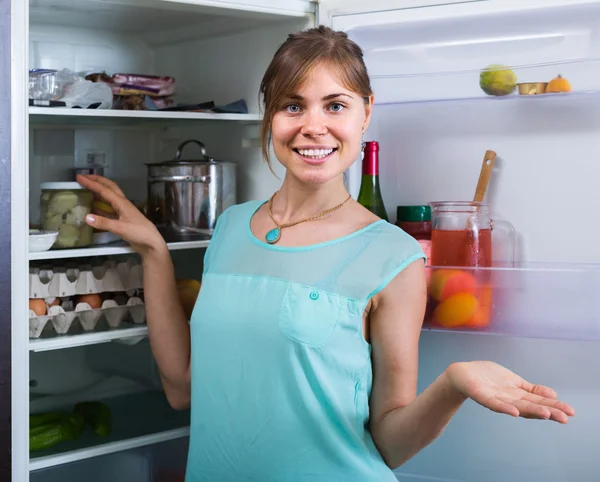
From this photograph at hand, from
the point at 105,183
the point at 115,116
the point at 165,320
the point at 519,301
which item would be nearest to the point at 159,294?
the point at 165,320

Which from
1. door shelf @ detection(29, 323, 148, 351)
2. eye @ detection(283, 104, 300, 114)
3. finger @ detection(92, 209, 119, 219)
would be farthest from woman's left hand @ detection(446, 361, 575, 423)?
finger @ detection(92, 209, 119, 219)

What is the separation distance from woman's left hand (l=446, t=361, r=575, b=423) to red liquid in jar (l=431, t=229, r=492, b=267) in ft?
1.49

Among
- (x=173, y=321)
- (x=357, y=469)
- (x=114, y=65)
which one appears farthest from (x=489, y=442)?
(x=114, y=65)

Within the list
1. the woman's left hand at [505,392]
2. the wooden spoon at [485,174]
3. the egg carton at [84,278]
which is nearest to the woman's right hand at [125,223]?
the egg carton at [84,278]

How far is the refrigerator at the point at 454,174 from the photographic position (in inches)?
56.4

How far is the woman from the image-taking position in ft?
4.32

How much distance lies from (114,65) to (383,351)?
3.96 ft

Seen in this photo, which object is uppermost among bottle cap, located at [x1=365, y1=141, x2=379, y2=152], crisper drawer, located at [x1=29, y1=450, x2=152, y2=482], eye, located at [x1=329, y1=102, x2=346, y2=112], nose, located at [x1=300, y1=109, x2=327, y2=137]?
eye, located at [x1=329, y1=102, x2=346, y2=112]

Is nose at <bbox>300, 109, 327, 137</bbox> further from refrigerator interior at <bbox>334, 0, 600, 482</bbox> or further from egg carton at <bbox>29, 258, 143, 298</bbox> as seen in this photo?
egg carton at <bbox>29, 258, 143, 298</bbox>

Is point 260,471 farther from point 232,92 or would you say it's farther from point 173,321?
point 232,92

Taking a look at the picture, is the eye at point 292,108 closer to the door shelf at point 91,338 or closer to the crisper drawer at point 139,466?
the door shelf at point 91,338

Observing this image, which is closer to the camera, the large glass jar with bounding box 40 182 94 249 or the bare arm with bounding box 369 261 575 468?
the bare arm with bounding box 369 261 575 468

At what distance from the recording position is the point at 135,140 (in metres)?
2.22

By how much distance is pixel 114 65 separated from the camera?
2143 mm
